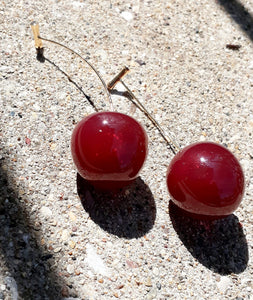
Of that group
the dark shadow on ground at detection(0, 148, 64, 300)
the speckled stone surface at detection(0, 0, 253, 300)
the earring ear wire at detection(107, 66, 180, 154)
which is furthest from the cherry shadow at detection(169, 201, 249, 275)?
the dark shadow on ground at detection(0, 148, 64, 300)

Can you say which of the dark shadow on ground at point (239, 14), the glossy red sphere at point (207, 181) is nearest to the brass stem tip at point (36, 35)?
the glossy red sphere at point (207, 181)

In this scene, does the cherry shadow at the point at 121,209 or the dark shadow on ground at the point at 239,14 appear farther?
the dark shadow on ground at the point at 239,14

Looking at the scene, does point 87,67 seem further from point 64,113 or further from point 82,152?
point 82,152

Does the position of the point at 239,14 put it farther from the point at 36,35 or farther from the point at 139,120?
the point at 36,35

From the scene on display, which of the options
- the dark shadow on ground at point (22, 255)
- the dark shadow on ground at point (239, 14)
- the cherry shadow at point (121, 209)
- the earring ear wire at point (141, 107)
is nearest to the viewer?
the dark shadow on ground at point (22, 255)

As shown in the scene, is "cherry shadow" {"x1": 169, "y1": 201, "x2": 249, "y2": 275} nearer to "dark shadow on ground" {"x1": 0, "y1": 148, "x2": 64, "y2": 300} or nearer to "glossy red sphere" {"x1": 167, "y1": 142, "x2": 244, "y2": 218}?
"glossy red sphere" {"x1": 167, "y1": 142, "x2": 244, "y2": 218}

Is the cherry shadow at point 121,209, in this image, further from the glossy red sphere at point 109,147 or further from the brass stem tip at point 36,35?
the brass stem tip at point 36,35
